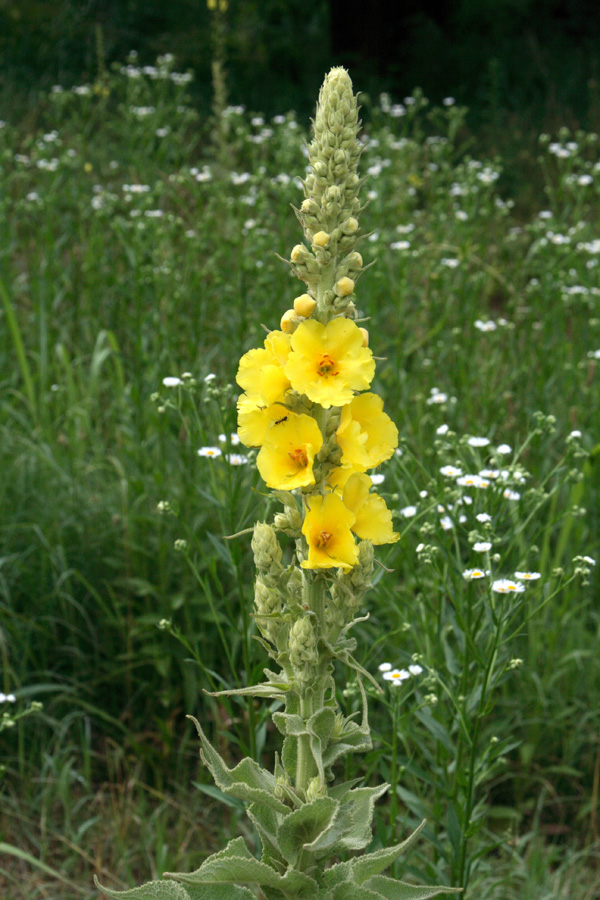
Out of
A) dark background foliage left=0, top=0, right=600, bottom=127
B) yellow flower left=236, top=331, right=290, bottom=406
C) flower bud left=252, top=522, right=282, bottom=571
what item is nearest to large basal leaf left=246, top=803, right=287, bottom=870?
flower bud left=252, top=522, right=282, bottom=571

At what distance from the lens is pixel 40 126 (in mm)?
8875

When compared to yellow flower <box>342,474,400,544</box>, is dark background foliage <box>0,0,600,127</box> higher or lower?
higher

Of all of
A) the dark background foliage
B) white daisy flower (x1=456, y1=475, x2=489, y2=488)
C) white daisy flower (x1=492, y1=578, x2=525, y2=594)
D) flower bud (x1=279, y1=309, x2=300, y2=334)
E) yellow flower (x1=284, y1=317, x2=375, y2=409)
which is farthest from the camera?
the dark background foliage

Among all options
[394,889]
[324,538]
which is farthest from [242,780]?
[324,538]

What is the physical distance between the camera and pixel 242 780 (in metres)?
1.67

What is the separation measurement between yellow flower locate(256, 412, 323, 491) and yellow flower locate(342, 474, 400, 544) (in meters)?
0.09

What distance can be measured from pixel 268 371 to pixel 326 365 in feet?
0.31

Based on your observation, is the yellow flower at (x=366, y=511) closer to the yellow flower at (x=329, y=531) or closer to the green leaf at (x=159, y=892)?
the yellow flower at (x=329, y=531)

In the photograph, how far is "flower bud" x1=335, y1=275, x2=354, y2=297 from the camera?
1498mm

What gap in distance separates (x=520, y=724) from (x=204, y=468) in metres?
1.31

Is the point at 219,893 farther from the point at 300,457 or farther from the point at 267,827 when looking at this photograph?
the point at 300,457

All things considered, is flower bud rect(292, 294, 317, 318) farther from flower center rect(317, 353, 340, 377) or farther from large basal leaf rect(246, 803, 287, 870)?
large basal leaf rect(246, 803, 287, 870)

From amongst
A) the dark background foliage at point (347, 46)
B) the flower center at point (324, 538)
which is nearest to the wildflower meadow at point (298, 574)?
the flower center at point (324, 538)

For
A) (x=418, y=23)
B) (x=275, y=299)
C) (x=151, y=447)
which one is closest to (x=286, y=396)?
(x=151, y=447)
